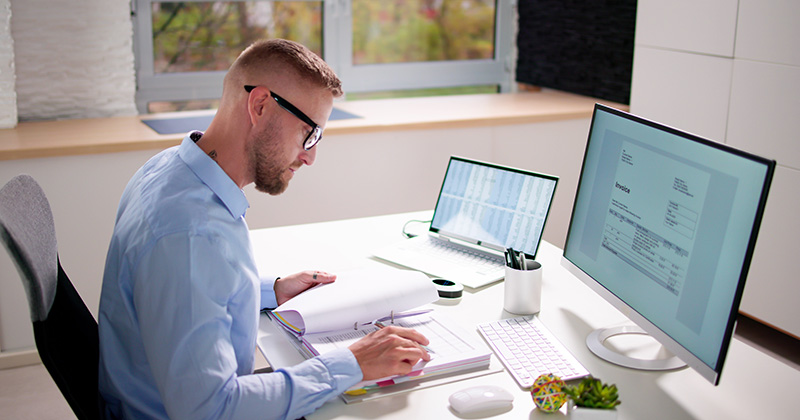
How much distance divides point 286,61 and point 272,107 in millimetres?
90

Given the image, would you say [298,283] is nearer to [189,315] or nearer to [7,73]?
[189,315]

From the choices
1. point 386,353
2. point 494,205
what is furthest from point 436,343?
point 494,205

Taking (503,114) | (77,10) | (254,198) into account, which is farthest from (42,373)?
(503,114)

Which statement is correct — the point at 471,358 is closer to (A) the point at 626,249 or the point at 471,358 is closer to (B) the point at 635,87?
(A) the point at 626,249

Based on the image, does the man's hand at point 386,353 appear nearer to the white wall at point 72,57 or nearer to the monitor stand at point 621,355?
the monitor stand at point 621,355

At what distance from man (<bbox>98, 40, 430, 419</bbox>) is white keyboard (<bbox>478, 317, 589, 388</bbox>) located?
17 centimetres

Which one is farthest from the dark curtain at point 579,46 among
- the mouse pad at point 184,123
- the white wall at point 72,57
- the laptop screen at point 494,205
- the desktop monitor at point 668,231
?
the desktop monitor at point 668,231

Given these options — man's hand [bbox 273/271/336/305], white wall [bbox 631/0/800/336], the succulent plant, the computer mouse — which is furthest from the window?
the succulent plant

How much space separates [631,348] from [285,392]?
0.66 metres

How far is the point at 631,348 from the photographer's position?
142 centimetres

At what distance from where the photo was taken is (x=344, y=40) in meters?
3.95

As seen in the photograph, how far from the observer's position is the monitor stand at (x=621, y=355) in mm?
1332

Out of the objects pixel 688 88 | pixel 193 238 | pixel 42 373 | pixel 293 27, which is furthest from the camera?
pixel 293 27

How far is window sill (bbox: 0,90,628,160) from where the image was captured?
110 inches
